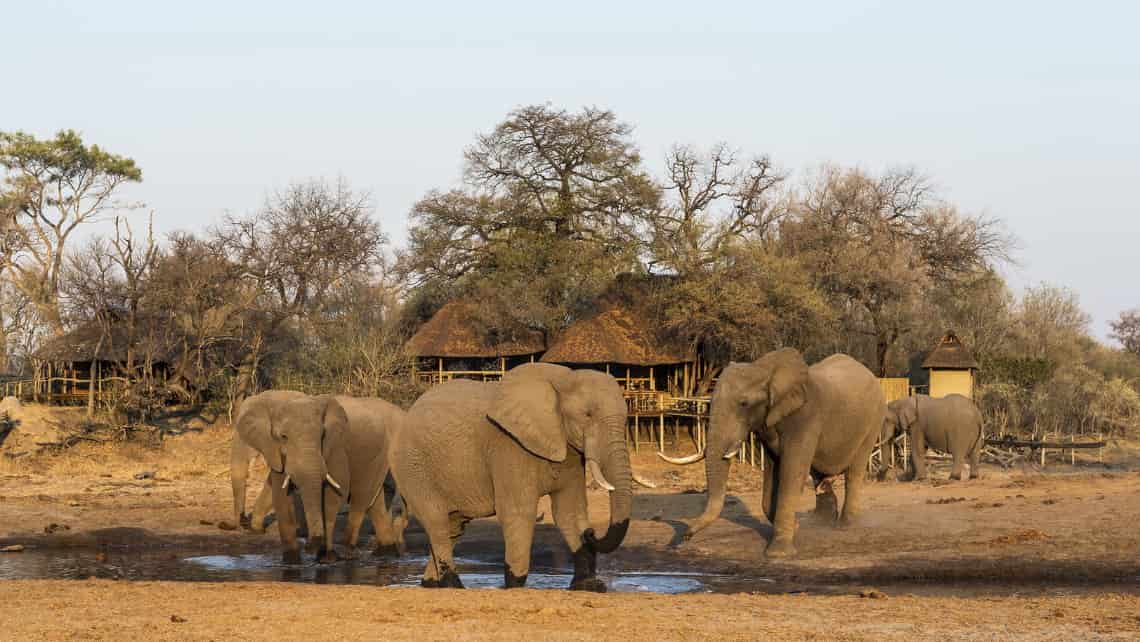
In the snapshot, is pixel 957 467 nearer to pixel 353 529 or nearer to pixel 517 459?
pixel 353 529

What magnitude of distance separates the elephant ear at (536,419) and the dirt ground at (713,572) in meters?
1.63

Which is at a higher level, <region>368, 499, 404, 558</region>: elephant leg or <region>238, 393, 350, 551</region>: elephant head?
<region>238, 393, 350, 551</region>: elephant head

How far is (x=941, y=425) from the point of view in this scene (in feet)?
119

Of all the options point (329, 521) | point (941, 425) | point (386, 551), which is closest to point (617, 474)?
point (329, 521)

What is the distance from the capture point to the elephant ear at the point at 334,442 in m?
20.8

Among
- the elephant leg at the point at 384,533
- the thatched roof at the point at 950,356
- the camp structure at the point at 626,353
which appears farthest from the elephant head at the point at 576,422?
the thatched roof at the point at 950,356

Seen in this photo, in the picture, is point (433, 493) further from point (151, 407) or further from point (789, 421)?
point (151, 407)

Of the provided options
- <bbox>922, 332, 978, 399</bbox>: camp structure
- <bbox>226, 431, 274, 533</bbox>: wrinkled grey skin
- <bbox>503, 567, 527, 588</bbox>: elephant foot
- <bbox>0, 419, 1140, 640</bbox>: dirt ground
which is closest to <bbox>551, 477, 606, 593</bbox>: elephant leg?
<bbox>503, 567, 527, 588</bbox>: elephant foot

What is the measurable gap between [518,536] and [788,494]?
5.27 metres

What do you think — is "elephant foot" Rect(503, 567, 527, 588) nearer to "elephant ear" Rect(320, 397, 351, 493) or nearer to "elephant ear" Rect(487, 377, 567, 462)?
"elephant ear" Rect(487, 377, 567, 462)

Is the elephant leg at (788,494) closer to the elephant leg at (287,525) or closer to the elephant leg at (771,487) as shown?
the elephant leg at (771,487)

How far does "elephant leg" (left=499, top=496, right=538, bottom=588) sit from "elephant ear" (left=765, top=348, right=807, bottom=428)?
15.1 feet

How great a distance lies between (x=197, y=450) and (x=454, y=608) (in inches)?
1170

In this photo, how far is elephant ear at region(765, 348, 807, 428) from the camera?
18094 mm
